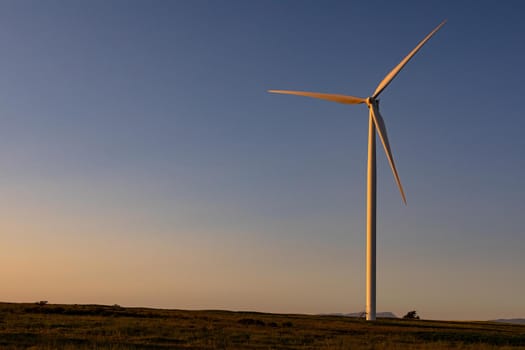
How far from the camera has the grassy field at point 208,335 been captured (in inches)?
1876

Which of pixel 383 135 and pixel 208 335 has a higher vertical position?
pixel 383 135

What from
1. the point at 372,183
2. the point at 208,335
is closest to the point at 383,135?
the point at 372,183

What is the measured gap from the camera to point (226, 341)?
50.5m

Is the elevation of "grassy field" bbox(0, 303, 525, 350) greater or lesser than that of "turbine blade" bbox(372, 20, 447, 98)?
lesser

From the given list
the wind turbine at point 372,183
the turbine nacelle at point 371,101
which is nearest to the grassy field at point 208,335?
the wind turbine at point 372,183

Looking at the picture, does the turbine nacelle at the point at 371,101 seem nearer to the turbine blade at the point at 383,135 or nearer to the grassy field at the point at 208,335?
the turbine blade at the point at 383,135

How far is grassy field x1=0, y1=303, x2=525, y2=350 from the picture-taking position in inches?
1876

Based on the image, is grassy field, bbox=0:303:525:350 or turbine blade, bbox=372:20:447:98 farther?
turbine blade, bbox=372:20:447:98

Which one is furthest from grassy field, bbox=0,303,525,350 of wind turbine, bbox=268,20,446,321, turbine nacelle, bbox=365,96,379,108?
turbine nacelle, bbox=365,96,379,108

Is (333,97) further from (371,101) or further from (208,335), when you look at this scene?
(208,335)

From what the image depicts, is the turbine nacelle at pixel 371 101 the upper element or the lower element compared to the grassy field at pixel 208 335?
upper

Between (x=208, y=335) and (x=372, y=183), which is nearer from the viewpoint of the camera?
(x=208, y=335)

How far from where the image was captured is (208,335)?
5422cm

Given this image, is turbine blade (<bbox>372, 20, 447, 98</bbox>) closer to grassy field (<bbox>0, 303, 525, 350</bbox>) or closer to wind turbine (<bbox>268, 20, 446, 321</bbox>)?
wind turbine (<bbox>268, 20, 446, 321</bbox>)
